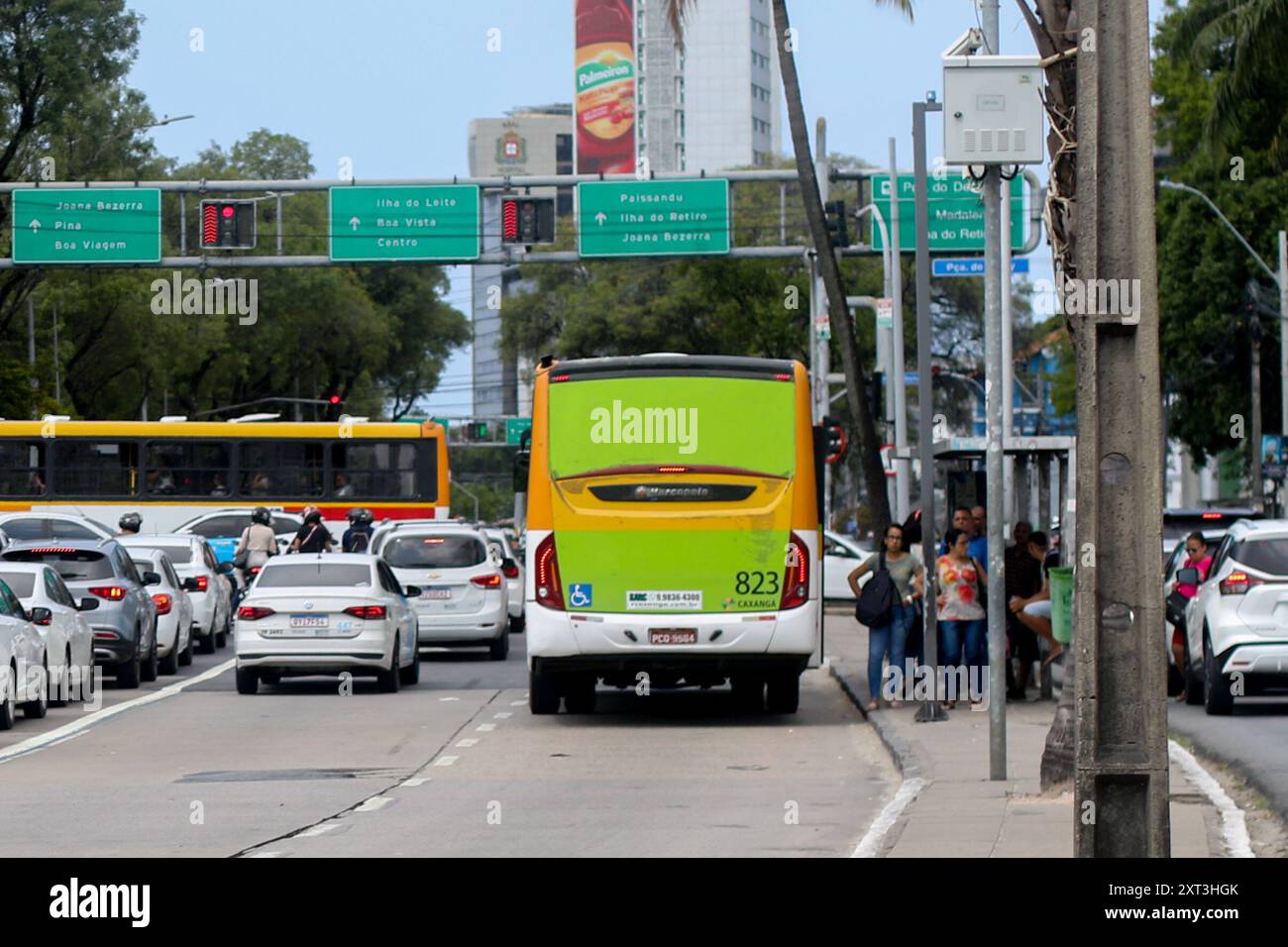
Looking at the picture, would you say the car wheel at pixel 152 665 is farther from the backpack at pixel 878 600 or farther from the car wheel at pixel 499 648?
the backpack at pixel 878 600

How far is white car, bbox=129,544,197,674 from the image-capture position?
91.4ft

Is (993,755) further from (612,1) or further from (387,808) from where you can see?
(612,1)

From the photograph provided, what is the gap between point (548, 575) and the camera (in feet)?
67.3

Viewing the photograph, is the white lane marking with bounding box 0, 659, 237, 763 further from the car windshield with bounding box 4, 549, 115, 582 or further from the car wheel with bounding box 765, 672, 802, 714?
the car wheel with bounding box 765, 672, 802, 714

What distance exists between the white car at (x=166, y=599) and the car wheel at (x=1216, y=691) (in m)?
12.9

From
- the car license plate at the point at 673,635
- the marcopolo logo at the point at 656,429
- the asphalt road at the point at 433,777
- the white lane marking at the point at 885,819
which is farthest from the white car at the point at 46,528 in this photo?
the white lane marking at the point at 885,819

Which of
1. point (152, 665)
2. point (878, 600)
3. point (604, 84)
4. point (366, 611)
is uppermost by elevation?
point (604, 84)

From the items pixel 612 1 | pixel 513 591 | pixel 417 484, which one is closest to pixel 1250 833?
pixel 513 591

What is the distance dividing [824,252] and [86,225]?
19.7 meters

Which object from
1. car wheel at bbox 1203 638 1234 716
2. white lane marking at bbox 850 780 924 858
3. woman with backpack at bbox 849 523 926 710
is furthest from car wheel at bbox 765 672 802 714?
white lane marking at bbox 850 780 924 858

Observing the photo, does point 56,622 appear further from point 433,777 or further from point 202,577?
point 202,577

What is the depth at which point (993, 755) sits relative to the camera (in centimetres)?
1509

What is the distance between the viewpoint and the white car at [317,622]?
2412cm

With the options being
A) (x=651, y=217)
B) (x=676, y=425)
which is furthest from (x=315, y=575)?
(x=651, y=217)
